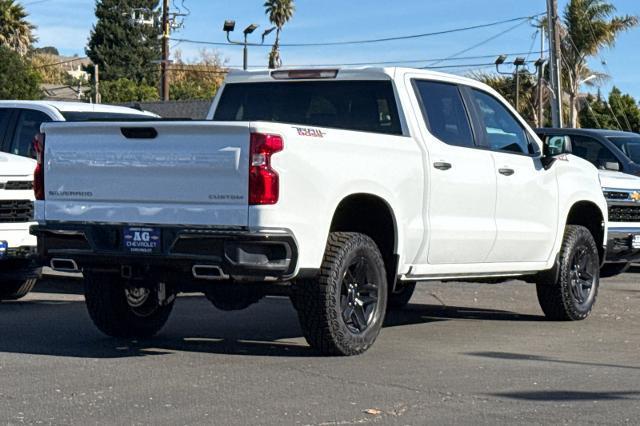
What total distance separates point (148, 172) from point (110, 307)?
5.20 ft

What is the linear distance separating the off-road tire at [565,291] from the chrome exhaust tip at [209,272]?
13.8 ft

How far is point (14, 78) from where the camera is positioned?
6200 centimetres

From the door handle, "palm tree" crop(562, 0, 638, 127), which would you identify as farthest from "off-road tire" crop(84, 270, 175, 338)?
"palm tree" crop(562, 0, 638, 127)

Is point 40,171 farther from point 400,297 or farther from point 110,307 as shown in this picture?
point 400,297

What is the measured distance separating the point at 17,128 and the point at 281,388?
7516 mm

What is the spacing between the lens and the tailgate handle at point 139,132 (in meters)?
8.60

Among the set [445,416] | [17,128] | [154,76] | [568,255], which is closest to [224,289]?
[445,416]

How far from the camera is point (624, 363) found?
9.06m

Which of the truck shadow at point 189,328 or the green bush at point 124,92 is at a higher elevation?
the green bush at point 124,92

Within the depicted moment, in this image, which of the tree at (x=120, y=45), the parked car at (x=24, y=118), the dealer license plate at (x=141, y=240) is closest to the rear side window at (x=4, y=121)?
the parked car at (x=24, y=118)

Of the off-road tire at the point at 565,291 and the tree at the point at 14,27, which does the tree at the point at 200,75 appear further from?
the off-road tire at the point at 565,291

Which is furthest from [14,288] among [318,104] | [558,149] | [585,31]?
[585,31]

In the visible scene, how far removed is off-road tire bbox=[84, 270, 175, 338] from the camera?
9758 mm

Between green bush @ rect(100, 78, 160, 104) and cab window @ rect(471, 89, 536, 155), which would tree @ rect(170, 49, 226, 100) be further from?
cab window @ rect(471, 89, 536, 155)
